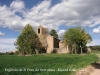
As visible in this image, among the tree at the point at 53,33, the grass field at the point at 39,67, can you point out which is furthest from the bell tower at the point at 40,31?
the grass field at the point at 39,67

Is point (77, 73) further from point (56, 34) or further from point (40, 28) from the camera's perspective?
point (56, 34)

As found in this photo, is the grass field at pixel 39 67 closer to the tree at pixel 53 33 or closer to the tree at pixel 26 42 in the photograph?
the tree at pixel 26 42

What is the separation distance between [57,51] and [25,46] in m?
15.5

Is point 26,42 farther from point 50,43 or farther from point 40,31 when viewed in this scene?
point 40,31

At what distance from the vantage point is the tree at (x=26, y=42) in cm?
6175

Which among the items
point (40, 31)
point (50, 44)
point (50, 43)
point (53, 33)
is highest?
point (53, 33)

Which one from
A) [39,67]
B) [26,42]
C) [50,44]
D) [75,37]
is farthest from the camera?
[50,44]

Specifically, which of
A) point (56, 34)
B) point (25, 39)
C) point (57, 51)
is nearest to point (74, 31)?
point (57, 51)

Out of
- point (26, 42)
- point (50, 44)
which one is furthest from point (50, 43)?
point (26, 42)

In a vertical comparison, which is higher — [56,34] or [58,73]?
[56,34]

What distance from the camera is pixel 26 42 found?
6181 cm

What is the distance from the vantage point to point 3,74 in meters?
13.7

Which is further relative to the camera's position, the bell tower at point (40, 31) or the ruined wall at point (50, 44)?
the bell tower at point (40, 31)

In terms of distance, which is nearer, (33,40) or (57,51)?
(33,40)
